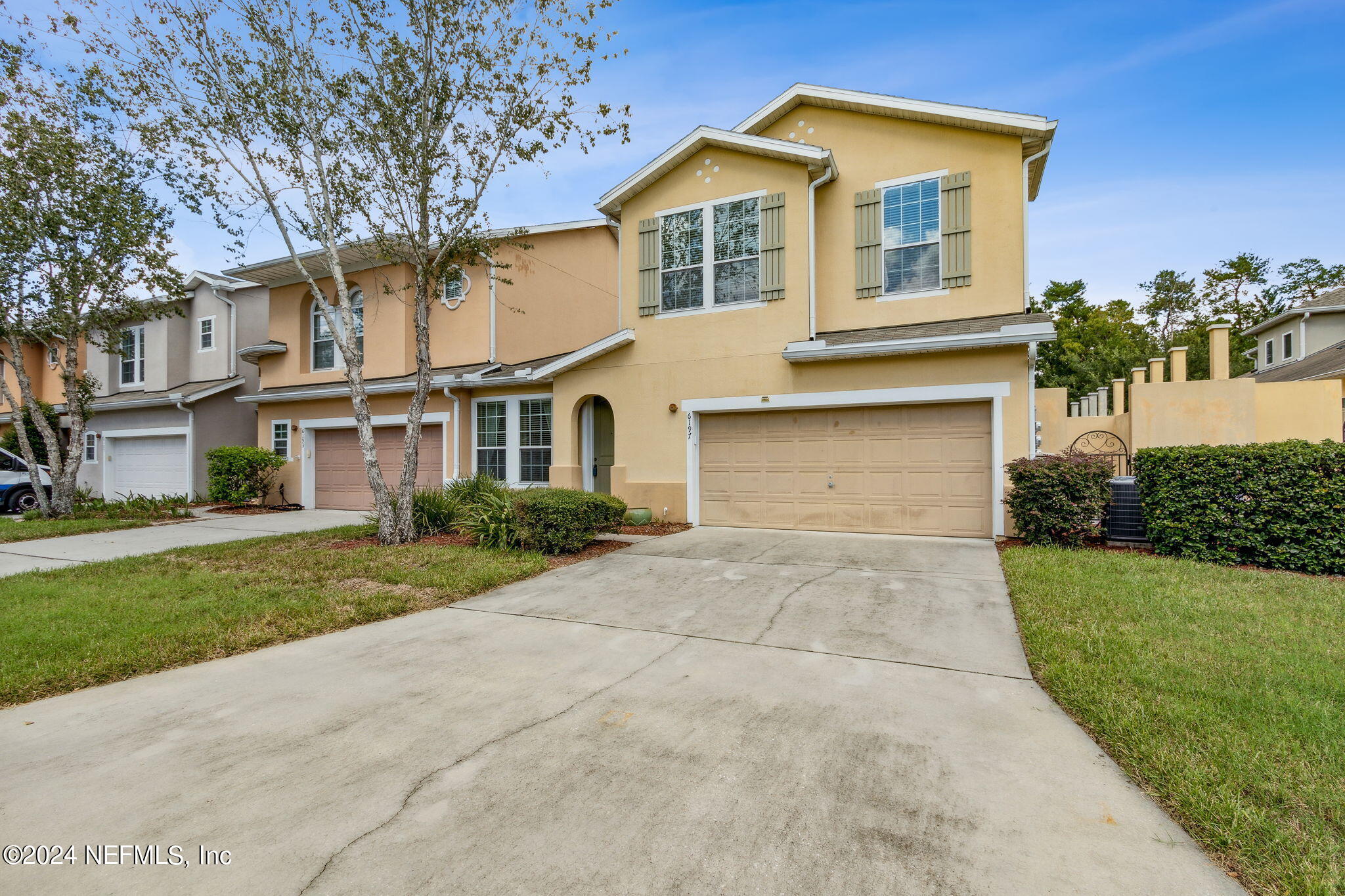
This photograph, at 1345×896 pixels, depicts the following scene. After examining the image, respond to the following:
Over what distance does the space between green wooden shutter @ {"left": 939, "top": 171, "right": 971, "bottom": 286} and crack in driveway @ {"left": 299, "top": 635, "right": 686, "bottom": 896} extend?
343 inches

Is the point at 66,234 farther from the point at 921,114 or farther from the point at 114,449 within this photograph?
the point at 921,114

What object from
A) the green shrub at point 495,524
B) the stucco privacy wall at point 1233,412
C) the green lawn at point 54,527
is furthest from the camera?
the stucco privacy wall at point 1233,412

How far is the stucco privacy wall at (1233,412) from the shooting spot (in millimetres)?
13078

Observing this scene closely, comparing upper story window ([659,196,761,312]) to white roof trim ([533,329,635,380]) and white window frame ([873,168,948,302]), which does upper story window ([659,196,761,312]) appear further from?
white window frame ([873,168,948,302])

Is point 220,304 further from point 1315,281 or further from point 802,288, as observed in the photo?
point 1315,281

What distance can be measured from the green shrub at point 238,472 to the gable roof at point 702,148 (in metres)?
11.3

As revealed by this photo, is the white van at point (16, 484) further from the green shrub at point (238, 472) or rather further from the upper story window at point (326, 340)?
the upper story window at point (326, 340)

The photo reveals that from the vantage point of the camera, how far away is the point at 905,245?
35.4 feet

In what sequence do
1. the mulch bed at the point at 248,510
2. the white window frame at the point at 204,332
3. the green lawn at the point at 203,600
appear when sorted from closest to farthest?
the green lawn at the point at 203,600 → the mulch bed at the point at 248,510 → the white window frame at the point at 204,332

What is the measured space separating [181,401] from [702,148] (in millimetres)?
16029

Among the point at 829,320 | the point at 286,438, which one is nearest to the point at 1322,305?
the point at 829,320

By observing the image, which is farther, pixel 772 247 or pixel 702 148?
pixel 702 148

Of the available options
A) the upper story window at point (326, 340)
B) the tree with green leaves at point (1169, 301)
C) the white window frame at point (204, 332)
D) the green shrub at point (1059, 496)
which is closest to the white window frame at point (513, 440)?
the upper story window at point (326, 340)

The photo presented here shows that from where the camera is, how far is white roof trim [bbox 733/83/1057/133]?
9859 millimetres
